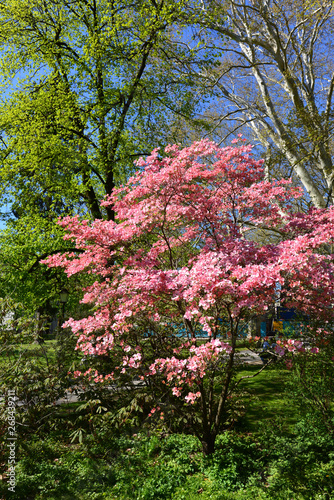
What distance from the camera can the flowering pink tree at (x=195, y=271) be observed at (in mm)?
3723

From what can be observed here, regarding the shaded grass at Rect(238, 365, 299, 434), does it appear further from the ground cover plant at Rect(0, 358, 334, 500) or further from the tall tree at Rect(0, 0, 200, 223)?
the tall tree at Rect(0, 0, 200, 223)

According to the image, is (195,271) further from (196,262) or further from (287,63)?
(287,63)

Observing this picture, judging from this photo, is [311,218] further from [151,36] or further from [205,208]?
[151,36]

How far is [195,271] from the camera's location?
361 centimetres

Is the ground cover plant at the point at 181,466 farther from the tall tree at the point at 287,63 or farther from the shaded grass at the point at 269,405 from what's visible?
the tall tree at the point at 287,63

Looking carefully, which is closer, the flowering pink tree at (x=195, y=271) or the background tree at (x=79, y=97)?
the flowering pink tree at (x=195, y=271)

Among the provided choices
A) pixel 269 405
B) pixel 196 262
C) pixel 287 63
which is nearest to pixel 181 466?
pixel 196 262

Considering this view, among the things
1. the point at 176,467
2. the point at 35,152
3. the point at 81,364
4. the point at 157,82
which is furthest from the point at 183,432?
the point at 157,82

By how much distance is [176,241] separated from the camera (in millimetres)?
5562

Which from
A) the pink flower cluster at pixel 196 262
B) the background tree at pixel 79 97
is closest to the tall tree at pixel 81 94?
the background tree at pixel 79 97

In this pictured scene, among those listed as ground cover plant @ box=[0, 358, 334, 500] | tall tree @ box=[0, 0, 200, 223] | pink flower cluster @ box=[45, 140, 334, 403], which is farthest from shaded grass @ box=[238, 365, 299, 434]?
tall tree @ box=[0, 0, 200, 223]

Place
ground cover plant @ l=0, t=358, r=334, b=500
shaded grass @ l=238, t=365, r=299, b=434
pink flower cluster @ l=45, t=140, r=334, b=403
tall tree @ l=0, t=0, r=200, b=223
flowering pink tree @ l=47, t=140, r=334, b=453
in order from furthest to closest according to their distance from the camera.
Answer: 1. tall tree @ l=0, t=0, r=200, b=223
2. shaded grass @ l=238, t=365, r=299, b=434
3. ground cover plant @ l=0, t=358, r=334, b=500
4. flowering pink tree @ l=47, t=140, r=334, b=453
5. pink flower cluster @ l=45, t=140, r=334, b=403

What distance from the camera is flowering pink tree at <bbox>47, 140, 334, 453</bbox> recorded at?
372cm

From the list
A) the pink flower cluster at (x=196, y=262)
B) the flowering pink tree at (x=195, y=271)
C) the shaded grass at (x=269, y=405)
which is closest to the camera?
the pink flower cluster at (x=196, y=262)
